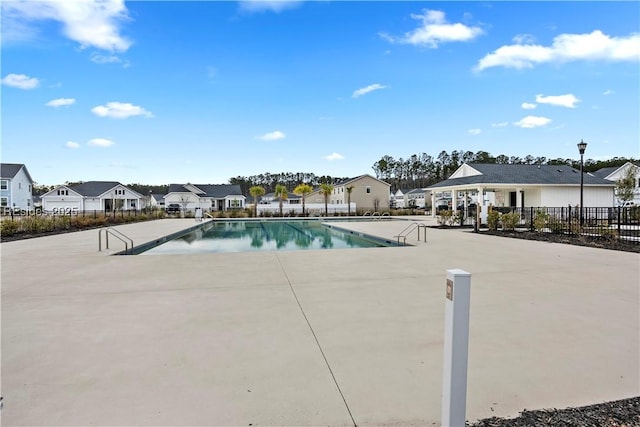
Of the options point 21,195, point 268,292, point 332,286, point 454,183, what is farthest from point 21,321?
point 21,195

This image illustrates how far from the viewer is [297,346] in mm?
3139

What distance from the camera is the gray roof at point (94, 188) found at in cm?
4403

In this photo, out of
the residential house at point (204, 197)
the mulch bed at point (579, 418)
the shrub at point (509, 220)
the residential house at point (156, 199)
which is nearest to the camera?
the mulch bed at point (579, 418)

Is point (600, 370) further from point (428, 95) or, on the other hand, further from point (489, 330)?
point (428, 95)

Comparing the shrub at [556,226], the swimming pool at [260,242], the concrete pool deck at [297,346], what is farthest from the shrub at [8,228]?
the shrub at [556,226]

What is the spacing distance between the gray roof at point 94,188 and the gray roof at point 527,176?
139 ft

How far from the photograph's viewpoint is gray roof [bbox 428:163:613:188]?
22.0 m

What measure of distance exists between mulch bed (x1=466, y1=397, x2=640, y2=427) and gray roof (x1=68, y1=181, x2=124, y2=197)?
5168 cm

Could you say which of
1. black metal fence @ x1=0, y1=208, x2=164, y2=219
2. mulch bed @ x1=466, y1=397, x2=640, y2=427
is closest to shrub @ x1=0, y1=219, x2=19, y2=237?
black metal fence @ x1=0, y1=208, x2=164, y2=219

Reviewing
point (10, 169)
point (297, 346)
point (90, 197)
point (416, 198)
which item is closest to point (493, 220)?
point (297, 346)

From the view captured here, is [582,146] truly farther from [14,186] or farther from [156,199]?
[156,199]

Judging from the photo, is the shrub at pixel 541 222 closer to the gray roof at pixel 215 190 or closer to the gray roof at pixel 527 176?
the gray roof at pixel 527 176

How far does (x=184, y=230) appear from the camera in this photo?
18.5 m

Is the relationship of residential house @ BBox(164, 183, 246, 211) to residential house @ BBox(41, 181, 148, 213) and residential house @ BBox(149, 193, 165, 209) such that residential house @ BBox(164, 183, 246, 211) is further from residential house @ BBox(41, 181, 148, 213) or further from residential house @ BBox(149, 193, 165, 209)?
residential house @ BBox(149, 193, 165, 209)
